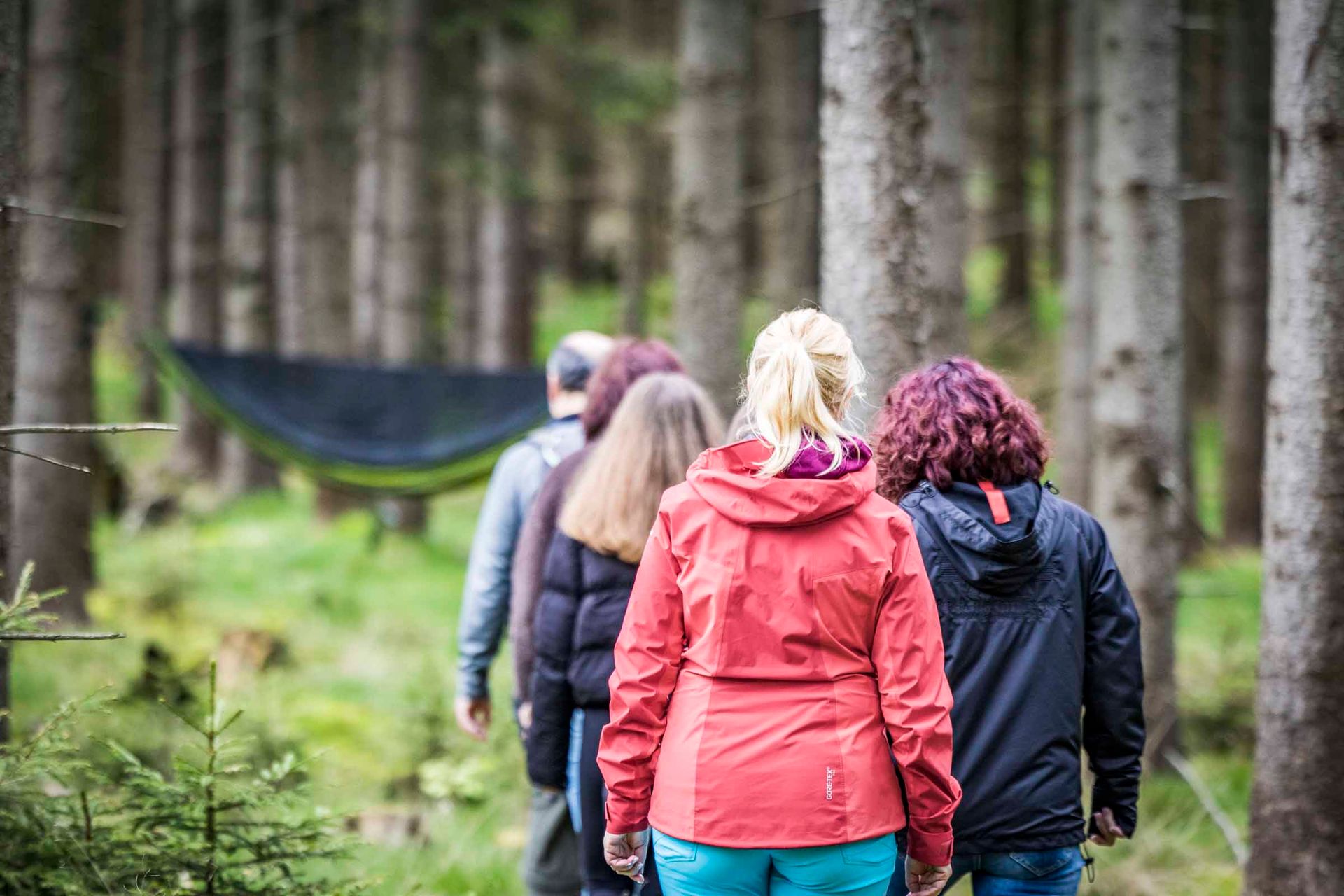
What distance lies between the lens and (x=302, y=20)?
31.1 feet

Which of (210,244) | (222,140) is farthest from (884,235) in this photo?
(222,140)

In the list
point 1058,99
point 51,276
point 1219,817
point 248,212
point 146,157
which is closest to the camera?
point 1219,817

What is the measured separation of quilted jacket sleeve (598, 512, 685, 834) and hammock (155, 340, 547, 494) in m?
4.69

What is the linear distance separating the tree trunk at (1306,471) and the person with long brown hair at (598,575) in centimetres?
147

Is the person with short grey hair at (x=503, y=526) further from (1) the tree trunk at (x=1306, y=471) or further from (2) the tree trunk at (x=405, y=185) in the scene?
(2) the tree trunk at (x=405, y=185)

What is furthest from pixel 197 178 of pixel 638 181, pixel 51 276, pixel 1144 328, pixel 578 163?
pixel 1144 328

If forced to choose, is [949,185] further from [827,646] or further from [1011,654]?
[827,646]

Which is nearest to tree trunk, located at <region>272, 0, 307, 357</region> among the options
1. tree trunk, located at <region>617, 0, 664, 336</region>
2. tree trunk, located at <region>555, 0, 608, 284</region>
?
tree trunk, located at <region>555, 0, 608, 284</region>

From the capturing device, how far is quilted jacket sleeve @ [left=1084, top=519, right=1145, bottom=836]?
212 cm

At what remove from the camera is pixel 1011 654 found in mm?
2055

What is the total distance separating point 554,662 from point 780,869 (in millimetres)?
797

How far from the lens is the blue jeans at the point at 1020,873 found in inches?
80.6

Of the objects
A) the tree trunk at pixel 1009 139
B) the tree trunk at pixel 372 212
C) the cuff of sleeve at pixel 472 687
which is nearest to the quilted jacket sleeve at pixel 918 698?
the cuff of sleeve at pixel 472 687

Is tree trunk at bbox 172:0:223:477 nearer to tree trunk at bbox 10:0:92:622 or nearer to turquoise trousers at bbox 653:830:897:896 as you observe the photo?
tree trunk at bbox 10:0:92:622
